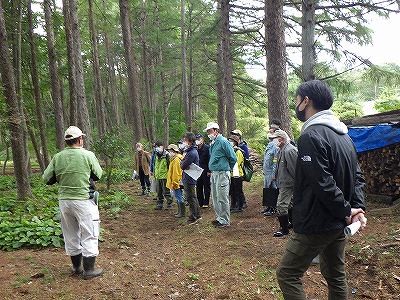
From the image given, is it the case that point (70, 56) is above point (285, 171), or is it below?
above

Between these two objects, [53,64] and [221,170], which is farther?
[53,64]

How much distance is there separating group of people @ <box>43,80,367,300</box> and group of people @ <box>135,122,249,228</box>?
0.07 ft

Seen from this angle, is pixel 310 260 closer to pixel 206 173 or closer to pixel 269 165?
pixel 269 165

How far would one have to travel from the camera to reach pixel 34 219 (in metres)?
7.14

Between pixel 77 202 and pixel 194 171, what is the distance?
3694mm

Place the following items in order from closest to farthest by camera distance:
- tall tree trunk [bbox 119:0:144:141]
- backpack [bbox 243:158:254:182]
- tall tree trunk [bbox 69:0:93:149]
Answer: backpack [bbox 243:158:254:182] < tall tree trunk [bbox 69:0:93:149] < tall tree trunk [bbox 119:0:144:141]

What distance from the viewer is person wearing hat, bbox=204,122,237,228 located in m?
7.42

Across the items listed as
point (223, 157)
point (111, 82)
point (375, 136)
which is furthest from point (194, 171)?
point (111, 82)

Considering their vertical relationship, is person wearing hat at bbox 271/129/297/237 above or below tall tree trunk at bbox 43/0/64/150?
below

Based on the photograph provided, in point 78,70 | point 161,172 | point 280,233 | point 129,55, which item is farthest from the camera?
point 129,55

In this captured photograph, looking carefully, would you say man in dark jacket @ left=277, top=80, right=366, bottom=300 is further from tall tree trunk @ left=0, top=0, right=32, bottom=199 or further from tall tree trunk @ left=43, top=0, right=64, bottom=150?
tall tree trunk @ left=43, top=0, right=64, bottom=150


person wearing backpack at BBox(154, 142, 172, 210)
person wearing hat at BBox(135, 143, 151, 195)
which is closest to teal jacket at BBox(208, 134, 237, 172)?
person wearing backpack at BBox(154, 142, 172, 210)

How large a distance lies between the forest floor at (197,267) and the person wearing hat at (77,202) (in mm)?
343

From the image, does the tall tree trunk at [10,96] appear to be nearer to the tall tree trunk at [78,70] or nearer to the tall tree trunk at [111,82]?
the tall tree trunk at [78,70]
